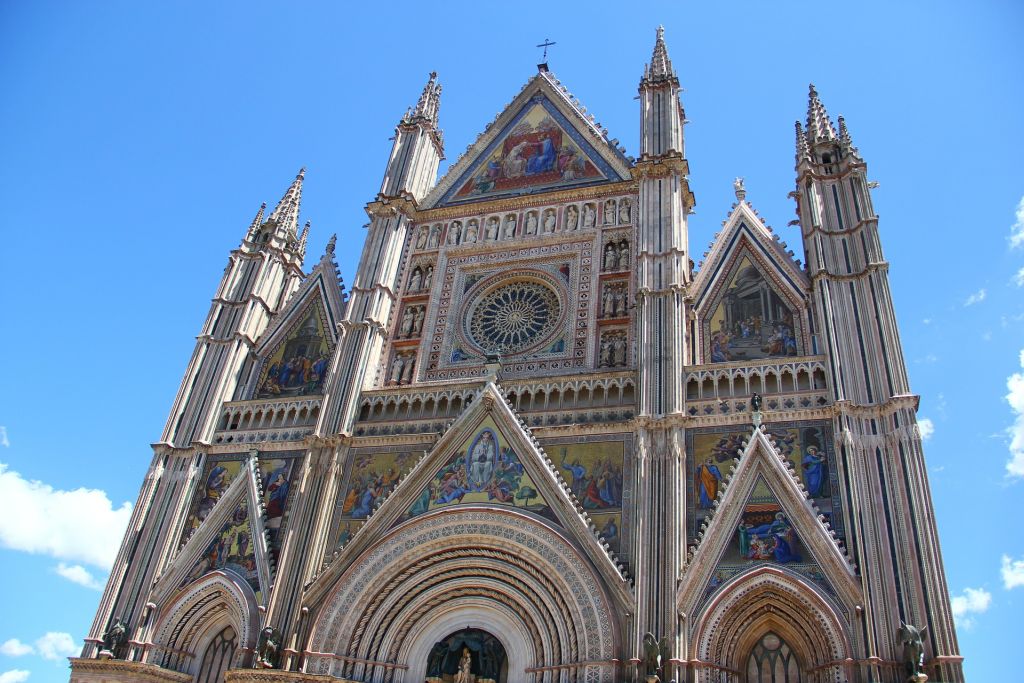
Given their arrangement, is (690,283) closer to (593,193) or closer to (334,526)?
(593,193)

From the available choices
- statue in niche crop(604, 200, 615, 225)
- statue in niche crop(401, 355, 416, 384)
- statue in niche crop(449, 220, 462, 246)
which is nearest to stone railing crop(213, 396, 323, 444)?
statue in niche crop(401, 355, 416, 384)

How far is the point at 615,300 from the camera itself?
67.1 feet

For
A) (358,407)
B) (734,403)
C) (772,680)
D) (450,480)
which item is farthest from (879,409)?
(358,407)

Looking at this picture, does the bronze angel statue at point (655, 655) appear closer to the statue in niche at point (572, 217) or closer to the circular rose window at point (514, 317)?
the circular rose window at point (514, 317)

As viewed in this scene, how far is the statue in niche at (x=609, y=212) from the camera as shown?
22000 mm

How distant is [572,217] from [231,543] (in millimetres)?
12026

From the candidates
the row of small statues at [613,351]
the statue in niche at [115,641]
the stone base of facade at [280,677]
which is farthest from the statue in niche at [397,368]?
the statue in niche at [115,641]

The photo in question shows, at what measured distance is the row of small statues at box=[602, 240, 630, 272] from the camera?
21005mm

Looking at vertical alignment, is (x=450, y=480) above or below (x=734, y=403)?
below

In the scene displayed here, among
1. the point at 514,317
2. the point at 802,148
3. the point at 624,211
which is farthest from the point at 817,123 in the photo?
the point at 514,317

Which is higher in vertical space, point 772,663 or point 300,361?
point 300,361

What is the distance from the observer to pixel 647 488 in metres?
16.3

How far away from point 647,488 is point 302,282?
13.2 meters

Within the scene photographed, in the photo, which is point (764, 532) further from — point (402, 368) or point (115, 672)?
point (115, 672)
